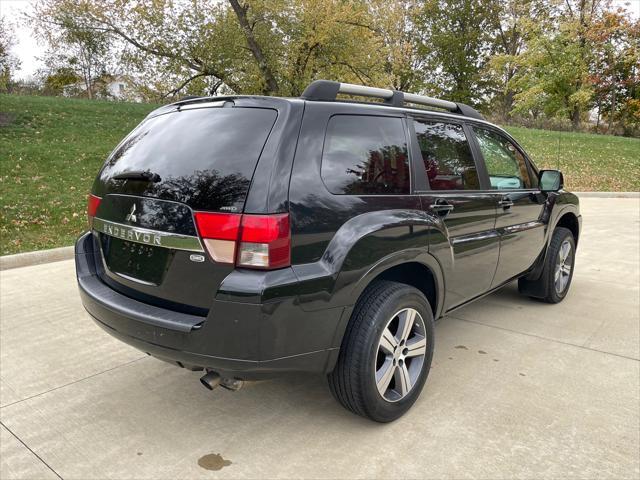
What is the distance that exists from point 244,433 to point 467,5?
4788cm

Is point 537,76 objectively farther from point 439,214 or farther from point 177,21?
point 439,214

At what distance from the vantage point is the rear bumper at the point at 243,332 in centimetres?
214

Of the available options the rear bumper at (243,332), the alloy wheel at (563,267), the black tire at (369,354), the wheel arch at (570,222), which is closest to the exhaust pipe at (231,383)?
the rear bumper at (243,332)

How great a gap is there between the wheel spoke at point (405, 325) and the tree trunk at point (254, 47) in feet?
52.3

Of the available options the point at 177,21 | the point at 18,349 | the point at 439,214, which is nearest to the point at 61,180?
the point at 18,349

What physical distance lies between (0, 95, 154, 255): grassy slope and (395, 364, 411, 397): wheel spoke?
5.68 metres

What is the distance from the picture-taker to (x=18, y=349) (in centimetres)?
364

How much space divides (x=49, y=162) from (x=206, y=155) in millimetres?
9458

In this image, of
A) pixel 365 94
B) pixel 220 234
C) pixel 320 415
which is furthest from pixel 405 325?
pixel 365 94

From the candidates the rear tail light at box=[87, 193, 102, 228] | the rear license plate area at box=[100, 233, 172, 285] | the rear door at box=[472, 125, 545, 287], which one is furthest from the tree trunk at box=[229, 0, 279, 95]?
the rear license plate area at box=[100, 233, 172, 285]

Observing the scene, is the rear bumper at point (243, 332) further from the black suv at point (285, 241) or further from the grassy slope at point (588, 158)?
the grassy slope at point (588, 158)

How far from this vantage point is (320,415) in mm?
2830

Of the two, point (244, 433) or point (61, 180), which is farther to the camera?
point (61, 180)

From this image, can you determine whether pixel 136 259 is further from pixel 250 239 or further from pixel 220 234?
pixel 250 239
